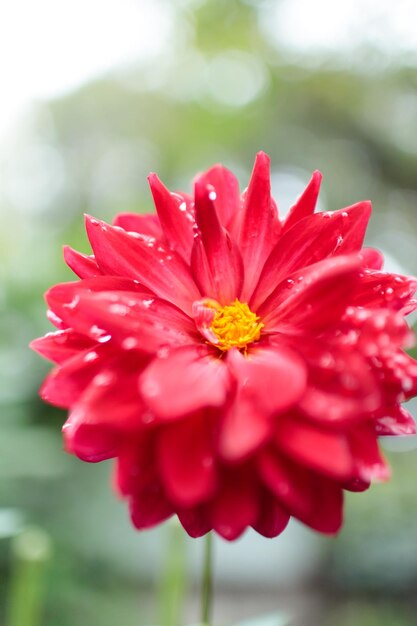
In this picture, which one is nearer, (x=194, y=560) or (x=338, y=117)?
(x=194, y=560)

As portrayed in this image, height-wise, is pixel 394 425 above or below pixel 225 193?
below

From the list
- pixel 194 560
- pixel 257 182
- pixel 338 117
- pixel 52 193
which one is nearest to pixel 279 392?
pixel 257 182

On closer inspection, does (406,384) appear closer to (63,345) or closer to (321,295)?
(321,295)

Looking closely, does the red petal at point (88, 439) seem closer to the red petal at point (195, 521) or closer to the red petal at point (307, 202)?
the red petal at point (195, 521)

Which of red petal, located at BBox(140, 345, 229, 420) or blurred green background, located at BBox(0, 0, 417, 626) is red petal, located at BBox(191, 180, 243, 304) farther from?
blurred green background, located at BBox(0, 0, 417, 626)

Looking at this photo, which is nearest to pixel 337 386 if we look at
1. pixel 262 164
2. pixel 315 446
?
pixel 315 446

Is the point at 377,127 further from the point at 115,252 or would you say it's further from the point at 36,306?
the point at 115,252

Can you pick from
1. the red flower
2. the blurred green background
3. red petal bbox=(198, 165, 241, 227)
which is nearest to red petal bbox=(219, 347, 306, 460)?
the red flower
